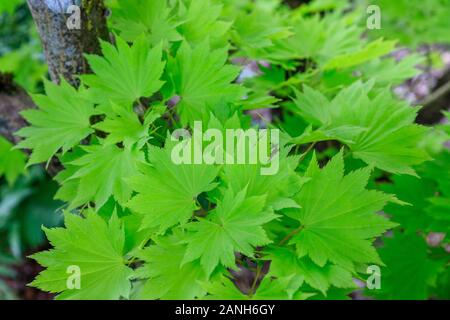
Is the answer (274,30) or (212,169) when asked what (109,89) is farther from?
(274,30)

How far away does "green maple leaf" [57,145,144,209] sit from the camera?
36.0 inches

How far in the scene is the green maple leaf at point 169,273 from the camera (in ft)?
2.61

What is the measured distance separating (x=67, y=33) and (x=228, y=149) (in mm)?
514

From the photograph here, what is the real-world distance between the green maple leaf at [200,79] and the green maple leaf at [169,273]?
29 centimetres

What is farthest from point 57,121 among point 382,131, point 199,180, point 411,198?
point 411,198

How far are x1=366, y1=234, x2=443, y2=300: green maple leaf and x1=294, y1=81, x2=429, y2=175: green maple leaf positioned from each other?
0.34 meters

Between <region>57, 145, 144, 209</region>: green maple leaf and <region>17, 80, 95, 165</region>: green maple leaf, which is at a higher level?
<region>17, 80, 95, 165</region>: green maple leaf

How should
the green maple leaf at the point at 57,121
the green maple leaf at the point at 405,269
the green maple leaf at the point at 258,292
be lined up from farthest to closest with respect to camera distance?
1. the green maple leaf at the point at 405,269
2. the green maple leaf at the point at 57,121
3. the green maple leaf at the point at 258,292

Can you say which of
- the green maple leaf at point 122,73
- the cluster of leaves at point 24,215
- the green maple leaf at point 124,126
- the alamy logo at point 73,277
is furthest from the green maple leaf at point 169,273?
the cluster of leaves at point 24,215

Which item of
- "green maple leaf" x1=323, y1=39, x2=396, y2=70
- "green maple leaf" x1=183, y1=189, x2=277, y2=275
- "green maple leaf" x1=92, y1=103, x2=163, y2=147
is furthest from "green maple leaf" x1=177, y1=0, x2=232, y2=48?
"green maple leaf" x1=183, y1=189, x2=277, y2=275

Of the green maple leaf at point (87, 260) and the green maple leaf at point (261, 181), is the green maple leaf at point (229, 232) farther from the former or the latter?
the green maple leaf at point (87, 260)

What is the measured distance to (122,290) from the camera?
84 centimetres

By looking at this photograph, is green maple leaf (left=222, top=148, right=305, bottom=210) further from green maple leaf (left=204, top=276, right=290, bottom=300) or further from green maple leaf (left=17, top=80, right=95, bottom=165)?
green maple leaf (left=17, top=80, right=95, bottom=165)
